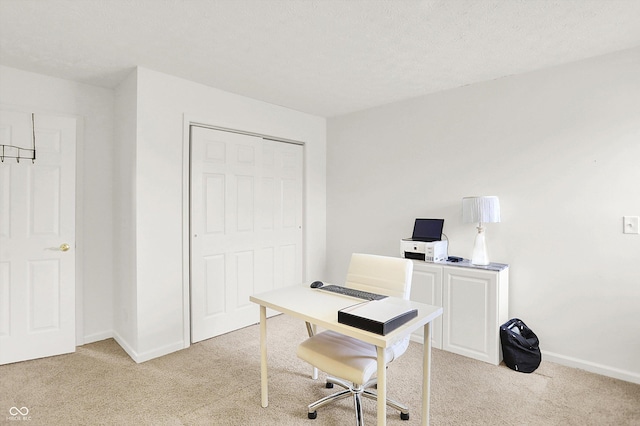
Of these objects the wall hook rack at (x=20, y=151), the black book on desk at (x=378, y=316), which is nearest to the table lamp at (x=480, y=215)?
the black book on desk at (x=378, y=316)

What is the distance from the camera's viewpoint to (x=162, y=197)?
2891 mm

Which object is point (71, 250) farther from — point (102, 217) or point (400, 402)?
point (400, 402)

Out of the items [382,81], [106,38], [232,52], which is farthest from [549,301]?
[106,38]

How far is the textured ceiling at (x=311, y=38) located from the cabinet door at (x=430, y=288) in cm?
172

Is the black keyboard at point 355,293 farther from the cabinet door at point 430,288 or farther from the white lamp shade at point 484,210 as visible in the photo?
the white lamp shade at point 484,210

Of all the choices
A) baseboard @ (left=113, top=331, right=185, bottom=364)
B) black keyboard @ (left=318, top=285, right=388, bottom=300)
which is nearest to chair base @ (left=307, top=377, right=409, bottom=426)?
black keyboard @ (left=318, top=285, right=388, bottom=300)

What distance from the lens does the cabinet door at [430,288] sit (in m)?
3.00

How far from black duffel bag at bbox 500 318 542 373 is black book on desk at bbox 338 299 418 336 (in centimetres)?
143

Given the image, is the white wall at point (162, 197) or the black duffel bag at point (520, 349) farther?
the white wall at point (162, 197)

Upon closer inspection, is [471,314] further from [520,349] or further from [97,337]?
[97,337]

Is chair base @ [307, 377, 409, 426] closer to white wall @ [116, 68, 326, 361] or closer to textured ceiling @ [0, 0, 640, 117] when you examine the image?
white wall @ [116, 68, 326, 361]

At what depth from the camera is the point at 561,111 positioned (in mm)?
2678

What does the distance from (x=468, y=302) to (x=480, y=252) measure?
1.45 feet

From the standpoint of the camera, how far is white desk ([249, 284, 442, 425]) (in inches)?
59.1
